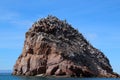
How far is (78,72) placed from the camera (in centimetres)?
18250

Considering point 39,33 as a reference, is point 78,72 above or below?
below

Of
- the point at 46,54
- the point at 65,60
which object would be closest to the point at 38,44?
the point at 46,54

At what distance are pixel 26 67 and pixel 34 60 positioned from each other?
628 centimetres

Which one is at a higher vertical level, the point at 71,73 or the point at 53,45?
the point at 53,45

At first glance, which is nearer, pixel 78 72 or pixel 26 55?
pixel 78 72

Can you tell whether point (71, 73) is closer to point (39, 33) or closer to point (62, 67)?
point (62, 67)

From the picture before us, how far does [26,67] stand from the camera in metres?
192

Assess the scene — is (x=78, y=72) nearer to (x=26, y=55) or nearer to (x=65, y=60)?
(x=65, y=60)

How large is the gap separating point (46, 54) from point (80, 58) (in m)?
18.4

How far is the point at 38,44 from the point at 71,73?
26.8m

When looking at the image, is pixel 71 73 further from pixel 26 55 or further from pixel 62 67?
pixel 26 55

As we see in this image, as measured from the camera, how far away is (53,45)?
625ft

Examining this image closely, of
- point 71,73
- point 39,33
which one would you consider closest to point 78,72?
point 71,73

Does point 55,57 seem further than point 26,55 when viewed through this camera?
No
